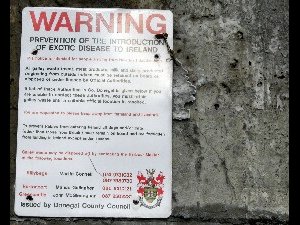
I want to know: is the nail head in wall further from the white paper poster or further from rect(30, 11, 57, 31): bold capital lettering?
rect(30, 11, 57, 31): bold capital lettering

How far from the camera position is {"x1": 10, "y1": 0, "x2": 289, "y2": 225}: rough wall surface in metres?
1.59

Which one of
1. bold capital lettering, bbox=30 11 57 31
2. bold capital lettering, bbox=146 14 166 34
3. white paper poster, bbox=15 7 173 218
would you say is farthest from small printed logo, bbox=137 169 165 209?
bold capital lettering, bbox=30 11 57 31

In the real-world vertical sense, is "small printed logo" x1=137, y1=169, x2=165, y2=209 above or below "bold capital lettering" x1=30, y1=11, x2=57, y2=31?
below

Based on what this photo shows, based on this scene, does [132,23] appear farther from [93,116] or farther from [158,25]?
[93,116]

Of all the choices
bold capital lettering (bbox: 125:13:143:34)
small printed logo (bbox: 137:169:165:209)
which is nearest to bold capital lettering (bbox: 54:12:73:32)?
bold capital lettering (bbox: 125:13:143:34)

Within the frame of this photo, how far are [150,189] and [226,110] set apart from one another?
0.34 meters

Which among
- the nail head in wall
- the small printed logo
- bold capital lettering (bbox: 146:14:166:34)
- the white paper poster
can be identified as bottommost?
the small printed logo

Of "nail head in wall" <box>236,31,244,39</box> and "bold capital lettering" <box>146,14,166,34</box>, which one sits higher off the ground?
"bold capital lettering" <box>146,14,166,34</box>

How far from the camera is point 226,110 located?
1.62m

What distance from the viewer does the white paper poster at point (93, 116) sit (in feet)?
5.18

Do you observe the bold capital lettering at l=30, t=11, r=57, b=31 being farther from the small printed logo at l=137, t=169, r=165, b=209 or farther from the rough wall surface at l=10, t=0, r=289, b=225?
the small printed logo at l=137, t=169, r=165, b=209

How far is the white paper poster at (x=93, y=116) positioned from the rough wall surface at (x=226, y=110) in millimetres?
35

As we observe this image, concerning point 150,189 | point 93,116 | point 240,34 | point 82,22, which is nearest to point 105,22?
point 82,22

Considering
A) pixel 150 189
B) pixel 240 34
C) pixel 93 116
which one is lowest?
pixel 150 189
